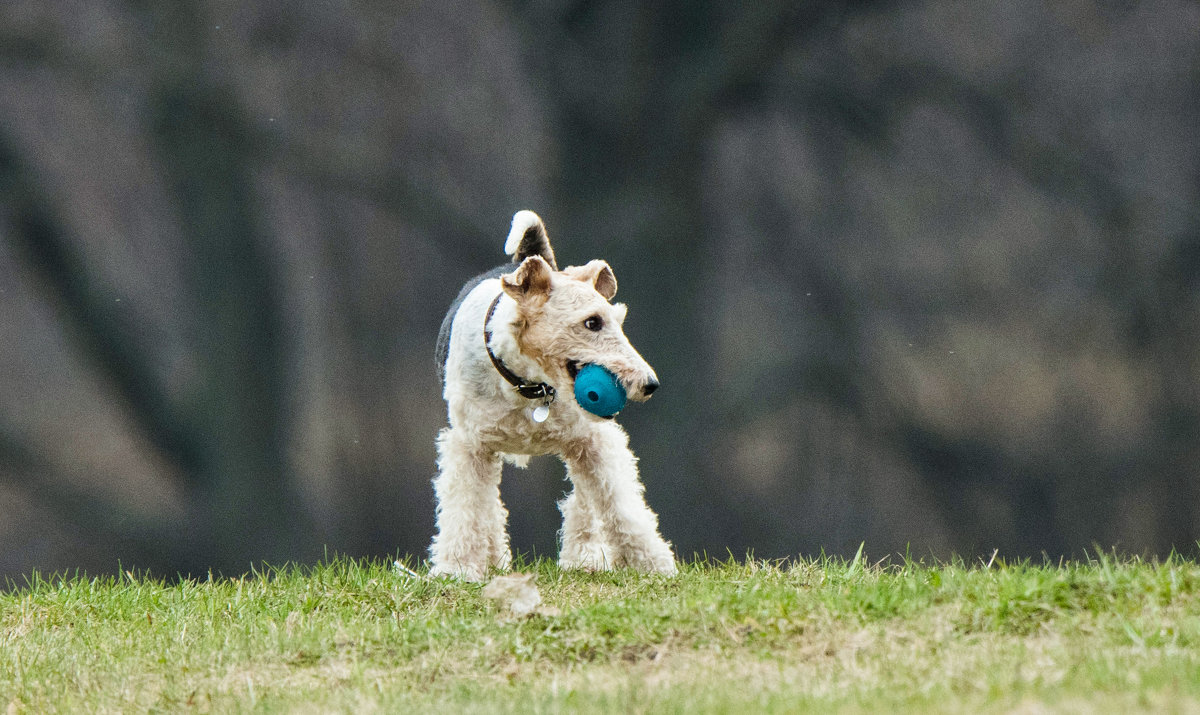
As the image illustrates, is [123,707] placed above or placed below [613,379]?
below

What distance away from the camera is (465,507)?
4.86 metres

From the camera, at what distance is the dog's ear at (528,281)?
14.0 feet

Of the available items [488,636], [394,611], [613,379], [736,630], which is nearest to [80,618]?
[394,611]

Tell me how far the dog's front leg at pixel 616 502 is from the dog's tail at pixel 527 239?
2.77 ft

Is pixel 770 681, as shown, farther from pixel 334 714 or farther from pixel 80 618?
pixel 80 618

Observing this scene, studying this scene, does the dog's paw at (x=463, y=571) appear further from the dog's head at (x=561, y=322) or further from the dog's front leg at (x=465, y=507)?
the dog's head at (x=561, y=322)

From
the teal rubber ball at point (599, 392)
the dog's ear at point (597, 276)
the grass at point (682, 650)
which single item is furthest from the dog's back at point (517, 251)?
the grass at point (682, 650)

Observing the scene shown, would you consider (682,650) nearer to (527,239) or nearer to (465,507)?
(465,507)

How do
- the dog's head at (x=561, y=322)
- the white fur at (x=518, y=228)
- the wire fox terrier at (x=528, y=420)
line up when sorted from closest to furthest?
the dog's head at (x=561, y=322)
the wire fox terrier at (x=528, y=420)
the white fur at (x=518, y=228)

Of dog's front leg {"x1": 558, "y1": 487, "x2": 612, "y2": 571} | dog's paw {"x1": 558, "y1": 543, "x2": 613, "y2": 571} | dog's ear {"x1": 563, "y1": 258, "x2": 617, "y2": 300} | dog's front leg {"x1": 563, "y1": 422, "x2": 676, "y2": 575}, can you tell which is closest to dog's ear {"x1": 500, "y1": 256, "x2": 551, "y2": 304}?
dog's ear {"x1": 563, "y1": 258, "x2": 617, "y2": 300}

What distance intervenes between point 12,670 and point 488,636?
162 centimetres

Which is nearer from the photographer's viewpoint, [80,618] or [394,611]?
[394,611]

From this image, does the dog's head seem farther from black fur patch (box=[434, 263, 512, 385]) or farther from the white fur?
black fur patch (box=[434, 263, 512, 385])

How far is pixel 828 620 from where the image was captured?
3.26m
